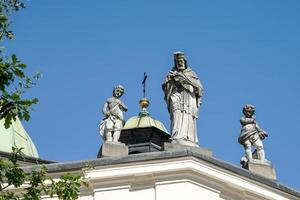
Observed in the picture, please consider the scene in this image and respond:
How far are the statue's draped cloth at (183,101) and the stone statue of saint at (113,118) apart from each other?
3.93 ft

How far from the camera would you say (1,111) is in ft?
39.1

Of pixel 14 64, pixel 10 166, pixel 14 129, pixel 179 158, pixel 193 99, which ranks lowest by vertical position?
pixel 10 166

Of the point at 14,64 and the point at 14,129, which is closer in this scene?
the point at 14,64

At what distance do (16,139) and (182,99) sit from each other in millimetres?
16458

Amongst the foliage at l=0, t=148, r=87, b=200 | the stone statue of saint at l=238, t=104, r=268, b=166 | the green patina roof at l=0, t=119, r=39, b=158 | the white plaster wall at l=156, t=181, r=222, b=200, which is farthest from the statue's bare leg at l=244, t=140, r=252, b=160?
the green patina roof at l=0, t=119, r=39, b=158

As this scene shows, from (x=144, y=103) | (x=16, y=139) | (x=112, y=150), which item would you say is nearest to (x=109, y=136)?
(x=112, y=150)

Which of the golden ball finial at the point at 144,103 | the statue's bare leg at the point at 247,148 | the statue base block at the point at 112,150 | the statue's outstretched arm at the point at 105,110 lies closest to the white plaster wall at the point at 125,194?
the statue base block at the point at 112,150

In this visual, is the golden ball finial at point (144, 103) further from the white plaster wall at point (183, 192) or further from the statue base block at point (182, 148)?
the white plaster wall at point (183, 192)

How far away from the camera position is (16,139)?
33688 mm

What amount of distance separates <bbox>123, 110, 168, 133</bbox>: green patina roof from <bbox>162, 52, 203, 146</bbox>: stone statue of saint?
15.9 m

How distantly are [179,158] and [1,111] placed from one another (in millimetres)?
6415

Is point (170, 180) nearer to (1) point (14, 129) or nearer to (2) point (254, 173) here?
(2) point (254, 173)

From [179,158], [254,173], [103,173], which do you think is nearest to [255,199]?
[254,173]

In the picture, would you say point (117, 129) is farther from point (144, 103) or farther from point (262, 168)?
point (144, 103)
